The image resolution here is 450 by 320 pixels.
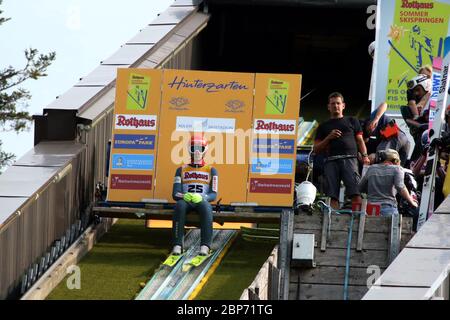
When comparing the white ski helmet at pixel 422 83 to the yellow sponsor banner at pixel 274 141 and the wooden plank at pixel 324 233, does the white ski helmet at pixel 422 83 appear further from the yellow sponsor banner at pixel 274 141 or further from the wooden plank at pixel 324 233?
the wooden plank at pixel 324 233

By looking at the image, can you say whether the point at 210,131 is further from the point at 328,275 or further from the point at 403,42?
the point at 403,42

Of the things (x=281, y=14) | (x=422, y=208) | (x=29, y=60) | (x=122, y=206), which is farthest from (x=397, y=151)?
(x=29, y=60)

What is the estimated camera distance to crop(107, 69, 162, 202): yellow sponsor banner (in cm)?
2003

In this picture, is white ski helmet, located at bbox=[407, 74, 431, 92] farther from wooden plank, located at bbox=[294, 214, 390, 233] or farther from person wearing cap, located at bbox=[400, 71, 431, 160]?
wooden plank, located at bbox=[294, 214, 390, 233]

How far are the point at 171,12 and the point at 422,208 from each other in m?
10.2

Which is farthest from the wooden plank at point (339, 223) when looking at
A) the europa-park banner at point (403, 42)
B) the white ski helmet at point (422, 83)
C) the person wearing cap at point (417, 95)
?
the europa-park banner at point (403, 42)

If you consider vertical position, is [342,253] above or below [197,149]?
below

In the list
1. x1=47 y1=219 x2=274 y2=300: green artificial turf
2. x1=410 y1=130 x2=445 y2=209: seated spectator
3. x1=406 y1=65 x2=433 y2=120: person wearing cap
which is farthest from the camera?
x1=406 y1=65 x2=433 y2=120: person wearing cap

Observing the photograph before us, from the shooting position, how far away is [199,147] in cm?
1880

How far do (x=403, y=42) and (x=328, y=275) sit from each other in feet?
23.1

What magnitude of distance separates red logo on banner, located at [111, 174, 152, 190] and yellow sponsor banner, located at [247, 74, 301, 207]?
1227 mm

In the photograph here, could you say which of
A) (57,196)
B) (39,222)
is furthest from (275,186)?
(39,222)

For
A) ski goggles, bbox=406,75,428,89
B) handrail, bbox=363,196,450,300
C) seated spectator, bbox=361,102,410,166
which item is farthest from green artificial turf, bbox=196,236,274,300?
ski goggles, bbox=406,75,428,89

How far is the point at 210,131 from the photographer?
20.1 metres
